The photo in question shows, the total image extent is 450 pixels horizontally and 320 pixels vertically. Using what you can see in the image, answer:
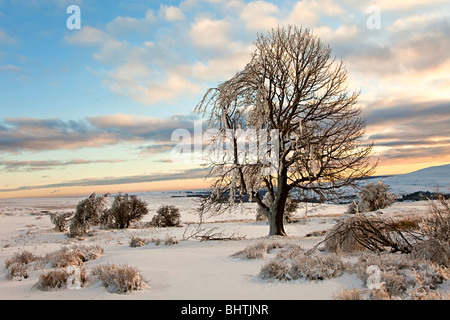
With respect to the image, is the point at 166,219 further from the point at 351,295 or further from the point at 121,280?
the point at 351,295

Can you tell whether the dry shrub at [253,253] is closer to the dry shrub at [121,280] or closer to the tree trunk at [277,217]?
the dry shrub at [121,280]

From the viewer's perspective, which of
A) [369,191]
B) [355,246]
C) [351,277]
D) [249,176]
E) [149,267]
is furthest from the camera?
[369,191]

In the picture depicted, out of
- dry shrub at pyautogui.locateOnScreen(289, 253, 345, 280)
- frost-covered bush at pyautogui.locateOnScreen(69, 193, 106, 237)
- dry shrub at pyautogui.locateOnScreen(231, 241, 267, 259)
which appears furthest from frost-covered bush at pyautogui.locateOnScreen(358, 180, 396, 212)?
dry shrub at pyautogui.locateOnScreen(289, 253, 345, 280)

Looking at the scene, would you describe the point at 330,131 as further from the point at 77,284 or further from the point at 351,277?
the point at 77,284

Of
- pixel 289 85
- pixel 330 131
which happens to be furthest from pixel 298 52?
pixel 330 131

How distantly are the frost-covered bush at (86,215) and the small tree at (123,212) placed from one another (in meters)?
3.07

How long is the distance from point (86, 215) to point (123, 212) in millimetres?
5336

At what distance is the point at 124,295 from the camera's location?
4.59 metres

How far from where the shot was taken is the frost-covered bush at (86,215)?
874 inches

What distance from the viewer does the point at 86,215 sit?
22812 mm

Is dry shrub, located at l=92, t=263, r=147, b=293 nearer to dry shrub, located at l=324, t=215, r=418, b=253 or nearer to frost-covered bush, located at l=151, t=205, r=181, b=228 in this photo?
dry shrub, located at l=324, t=215, r=418, b=253

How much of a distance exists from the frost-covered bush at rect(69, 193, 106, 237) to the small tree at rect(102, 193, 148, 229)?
10.1 feet

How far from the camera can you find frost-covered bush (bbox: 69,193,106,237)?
22188 mm

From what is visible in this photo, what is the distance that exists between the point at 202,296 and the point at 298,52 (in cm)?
1156
